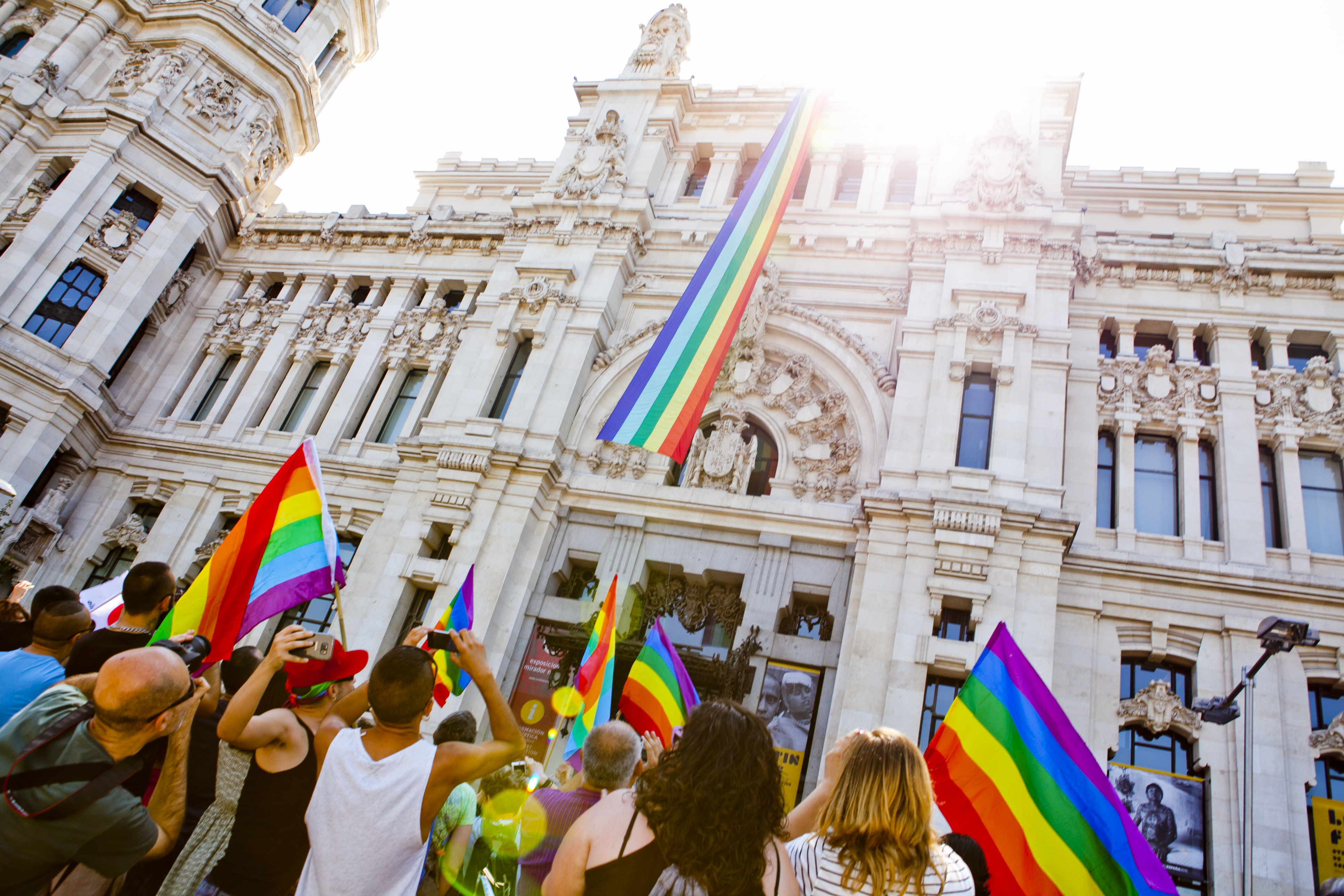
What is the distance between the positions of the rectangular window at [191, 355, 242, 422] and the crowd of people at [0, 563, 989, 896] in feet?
72.5

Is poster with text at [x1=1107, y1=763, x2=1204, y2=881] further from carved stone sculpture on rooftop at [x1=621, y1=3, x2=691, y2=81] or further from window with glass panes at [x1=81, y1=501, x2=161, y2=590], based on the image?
window with glass panes at [x1=81, y1=501, x2=161, y2=590]

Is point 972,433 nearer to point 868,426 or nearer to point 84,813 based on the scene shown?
point 868,426

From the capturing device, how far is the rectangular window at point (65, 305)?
23.5m

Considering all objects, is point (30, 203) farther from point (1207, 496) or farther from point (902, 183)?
point (1207, 496)

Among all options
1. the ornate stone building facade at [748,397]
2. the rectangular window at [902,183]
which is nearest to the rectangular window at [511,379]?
the ornate stone building facade at [748,397]

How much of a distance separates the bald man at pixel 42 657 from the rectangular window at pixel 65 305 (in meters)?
Result: 22.4

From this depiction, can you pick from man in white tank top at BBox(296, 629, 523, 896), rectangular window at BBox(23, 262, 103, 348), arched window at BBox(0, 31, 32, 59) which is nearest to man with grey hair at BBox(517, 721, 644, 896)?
man in white tank top at BBox(296, 629, 523, 896)

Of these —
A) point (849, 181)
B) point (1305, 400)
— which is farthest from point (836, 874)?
point (849, 181)

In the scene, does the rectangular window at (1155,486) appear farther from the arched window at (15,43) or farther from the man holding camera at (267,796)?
the arched window at (15,43)

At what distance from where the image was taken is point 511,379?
2092 centimetres

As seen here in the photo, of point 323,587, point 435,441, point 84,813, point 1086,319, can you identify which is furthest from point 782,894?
point 1086,319

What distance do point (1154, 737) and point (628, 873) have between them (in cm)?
1431

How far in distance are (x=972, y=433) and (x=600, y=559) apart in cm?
828

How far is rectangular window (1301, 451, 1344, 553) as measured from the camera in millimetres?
15680
